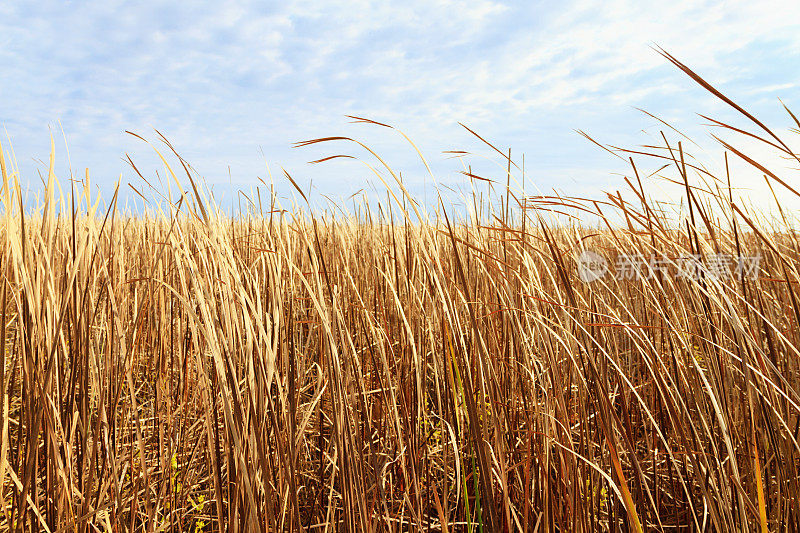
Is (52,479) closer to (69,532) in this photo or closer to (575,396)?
(69,532)

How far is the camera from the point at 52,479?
38.0 inches

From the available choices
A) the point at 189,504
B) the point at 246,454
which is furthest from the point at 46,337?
the point at 189,504

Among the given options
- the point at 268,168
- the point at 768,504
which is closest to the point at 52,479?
the point at 268,168

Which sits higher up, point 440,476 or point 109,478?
point 109,478

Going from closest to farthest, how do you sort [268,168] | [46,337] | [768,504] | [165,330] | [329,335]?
1. [329,335]
2. [46,337]
3. [768,504]
4. [268,168]
5. [165,330]

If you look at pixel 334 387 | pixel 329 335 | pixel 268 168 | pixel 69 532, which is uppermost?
pixel 268 168

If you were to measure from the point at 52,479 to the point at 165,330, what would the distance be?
854 millimetres

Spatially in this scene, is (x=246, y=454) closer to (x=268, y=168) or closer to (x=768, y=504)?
(x=268, y=168)

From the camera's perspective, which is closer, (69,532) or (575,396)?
(69,532)

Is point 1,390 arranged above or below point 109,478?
above

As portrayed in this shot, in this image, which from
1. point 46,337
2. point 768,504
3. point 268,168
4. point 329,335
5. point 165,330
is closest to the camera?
point 329,335

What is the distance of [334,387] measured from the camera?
0.94m

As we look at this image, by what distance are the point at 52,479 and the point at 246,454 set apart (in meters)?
0.41

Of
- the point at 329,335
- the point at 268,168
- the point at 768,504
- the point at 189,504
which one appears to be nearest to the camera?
the point at 329,335
